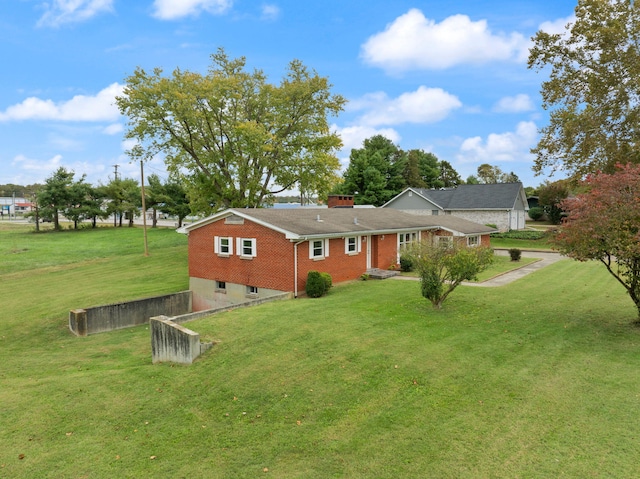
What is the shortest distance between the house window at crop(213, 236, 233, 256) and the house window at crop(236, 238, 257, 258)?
65 centimetres

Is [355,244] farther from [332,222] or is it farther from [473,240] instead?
[473,240]

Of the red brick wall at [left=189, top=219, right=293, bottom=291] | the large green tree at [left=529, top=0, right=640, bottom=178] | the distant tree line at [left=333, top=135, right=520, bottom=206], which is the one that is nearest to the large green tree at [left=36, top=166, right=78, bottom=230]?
the distant tree line at [left=333, top=135, right=520, bottom=206]

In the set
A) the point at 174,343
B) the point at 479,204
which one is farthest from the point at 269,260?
the point at 479,204

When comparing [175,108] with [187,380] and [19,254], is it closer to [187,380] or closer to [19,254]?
A: [19,254]

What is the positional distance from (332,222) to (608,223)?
13.9m

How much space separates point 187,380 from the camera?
31.5 feet

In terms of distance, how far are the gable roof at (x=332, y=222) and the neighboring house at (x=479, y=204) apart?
17446 millimetres

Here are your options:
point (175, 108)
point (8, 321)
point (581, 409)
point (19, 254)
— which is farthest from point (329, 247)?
point (19, 254)

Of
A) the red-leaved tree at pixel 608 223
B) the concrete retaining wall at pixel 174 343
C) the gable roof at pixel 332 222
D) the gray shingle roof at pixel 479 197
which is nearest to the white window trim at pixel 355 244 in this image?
the gable roof at pixel 332 222

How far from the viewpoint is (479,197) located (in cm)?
4988

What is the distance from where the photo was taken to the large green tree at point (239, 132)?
102ft

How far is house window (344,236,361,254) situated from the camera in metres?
21.3

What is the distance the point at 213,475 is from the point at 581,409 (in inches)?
255

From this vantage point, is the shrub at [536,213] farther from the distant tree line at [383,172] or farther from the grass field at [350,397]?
the grass field at [350,397]
